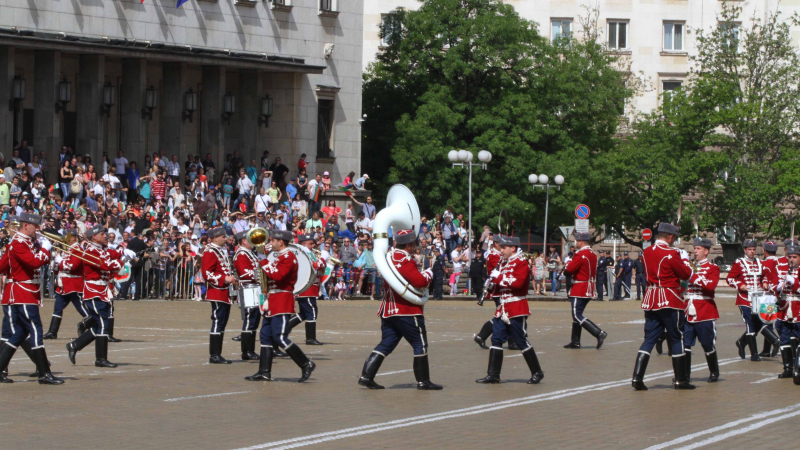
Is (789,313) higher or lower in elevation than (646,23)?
lower

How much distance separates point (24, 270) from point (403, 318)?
175 inches

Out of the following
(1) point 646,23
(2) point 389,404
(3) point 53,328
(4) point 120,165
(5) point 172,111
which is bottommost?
(2) point 389,404

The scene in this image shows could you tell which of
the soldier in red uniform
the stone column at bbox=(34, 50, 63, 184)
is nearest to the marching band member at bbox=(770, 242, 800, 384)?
the soldier in red uniform

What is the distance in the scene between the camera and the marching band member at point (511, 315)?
15.5 m

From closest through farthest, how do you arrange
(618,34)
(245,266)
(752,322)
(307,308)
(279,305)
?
(279,305) < (245,266) < (752,322) < (307,308) < (618,34)

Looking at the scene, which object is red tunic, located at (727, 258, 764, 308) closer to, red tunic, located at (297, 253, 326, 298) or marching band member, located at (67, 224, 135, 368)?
red tunic, located at (297, 253, 326, 298)

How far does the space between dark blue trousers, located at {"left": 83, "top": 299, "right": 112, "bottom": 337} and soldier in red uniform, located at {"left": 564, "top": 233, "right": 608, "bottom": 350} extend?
775cm

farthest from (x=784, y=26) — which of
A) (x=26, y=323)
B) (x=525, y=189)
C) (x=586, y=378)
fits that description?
(x=26, y=323)

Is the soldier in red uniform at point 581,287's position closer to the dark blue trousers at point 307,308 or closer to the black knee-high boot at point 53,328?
the dark blue trousers at point 307,308

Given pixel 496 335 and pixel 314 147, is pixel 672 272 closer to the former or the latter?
pixel 496 335

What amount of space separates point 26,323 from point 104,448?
15.3ft

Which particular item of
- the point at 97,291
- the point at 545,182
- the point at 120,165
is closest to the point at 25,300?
the point at 97,291

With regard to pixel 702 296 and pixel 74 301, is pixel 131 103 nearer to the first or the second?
pixel 74 301

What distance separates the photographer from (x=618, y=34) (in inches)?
2766
